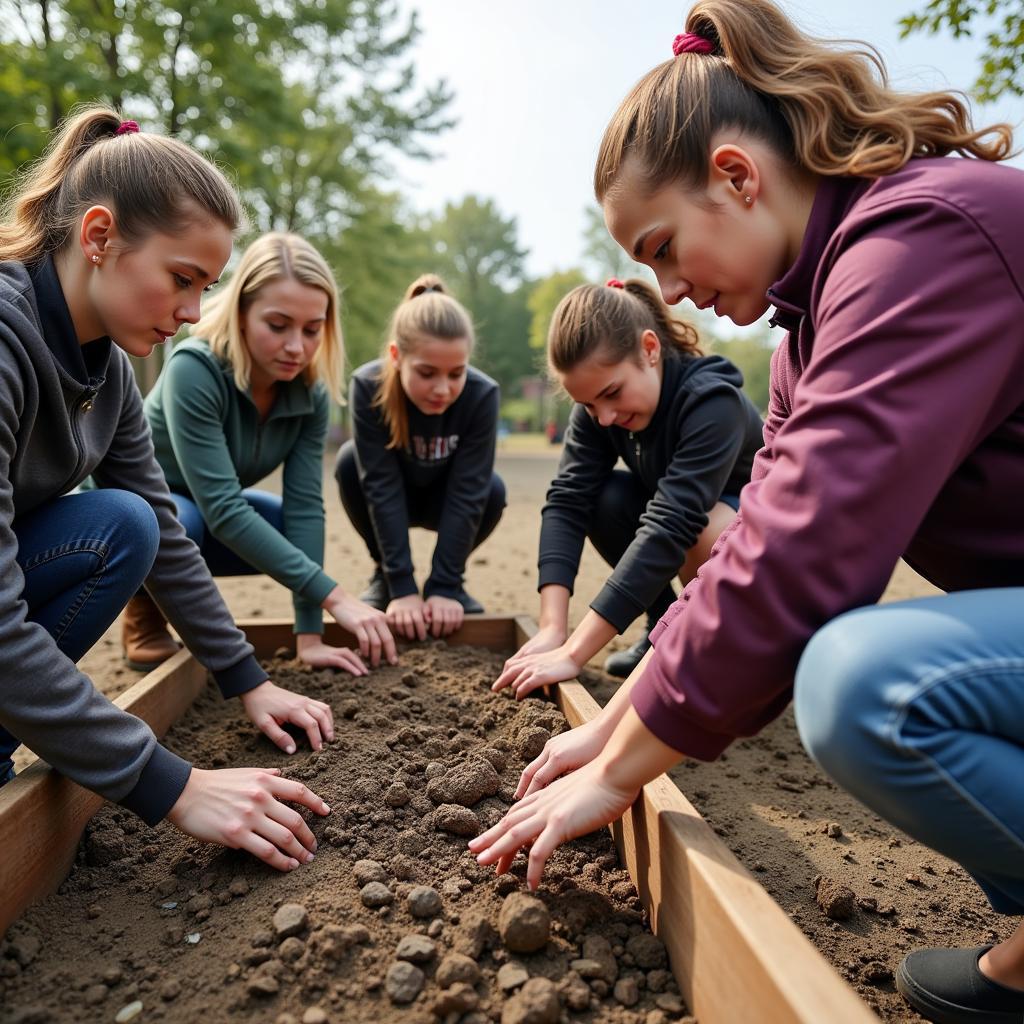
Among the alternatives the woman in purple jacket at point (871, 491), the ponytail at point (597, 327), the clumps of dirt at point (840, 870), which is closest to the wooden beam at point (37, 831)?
the woman in purple jacket at point (871, 491)

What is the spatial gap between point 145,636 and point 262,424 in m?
0.96

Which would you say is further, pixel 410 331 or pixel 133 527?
pixel 410 331

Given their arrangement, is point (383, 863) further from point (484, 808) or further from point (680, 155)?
point (680, 155)

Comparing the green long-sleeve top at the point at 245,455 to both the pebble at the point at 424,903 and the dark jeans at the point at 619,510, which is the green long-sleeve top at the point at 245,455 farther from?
the pebble at the point at 424,903

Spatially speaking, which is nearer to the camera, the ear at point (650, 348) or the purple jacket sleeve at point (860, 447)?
the purple jacket sleeve at point (860, 447)

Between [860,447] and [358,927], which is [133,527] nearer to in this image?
[358,927]

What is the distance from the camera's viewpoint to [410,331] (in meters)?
3.33

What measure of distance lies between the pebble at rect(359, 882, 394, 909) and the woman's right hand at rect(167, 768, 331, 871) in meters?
0.19

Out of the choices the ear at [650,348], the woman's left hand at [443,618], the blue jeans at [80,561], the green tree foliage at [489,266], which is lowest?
the green tree foliage at [489,266]

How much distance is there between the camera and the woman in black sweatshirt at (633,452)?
2.61 m

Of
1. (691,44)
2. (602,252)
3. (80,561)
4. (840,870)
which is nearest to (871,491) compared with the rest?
(691,44)

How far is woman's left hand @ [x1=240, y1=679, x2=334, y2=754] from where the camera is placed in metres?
2.19

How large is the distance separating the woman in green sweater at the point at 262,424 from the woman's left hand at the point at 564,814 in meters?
1.33

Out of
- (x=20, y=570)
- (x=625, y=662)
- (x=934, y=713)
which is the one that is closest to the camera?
(x=934, y=713)
